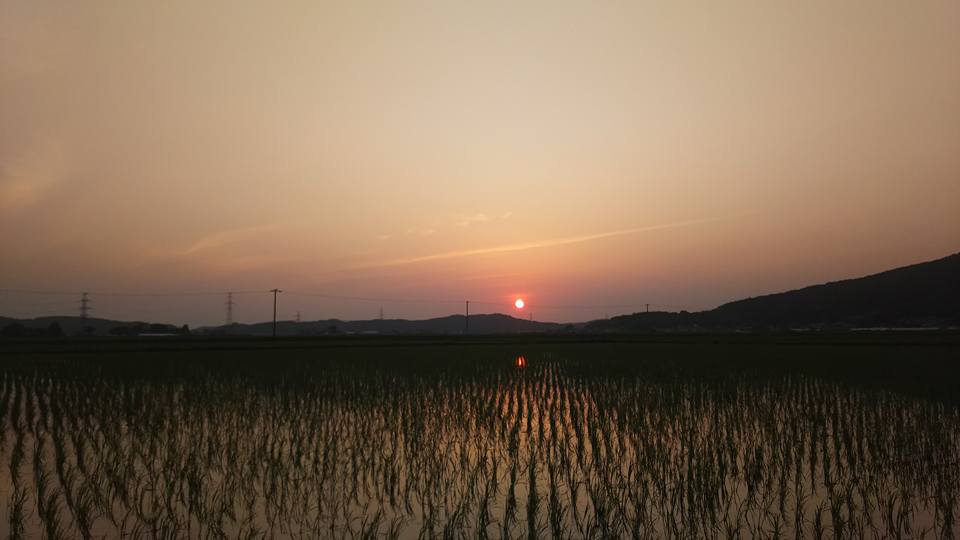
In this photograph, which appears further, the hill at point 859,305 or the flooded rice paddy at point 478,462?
the hill at point 859,305

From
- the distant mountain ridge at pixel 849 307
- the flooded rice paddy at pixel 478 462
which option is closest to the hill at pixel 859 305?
the distant mountain ridge at pixel 849 307

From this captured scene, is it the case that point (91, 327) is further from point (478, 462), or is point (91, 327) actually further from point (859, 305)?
point (859, 305)

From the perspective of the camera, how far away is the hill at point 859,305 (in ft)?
357

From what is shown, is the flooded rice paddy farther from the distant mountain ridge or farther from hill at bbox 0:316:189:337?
the distant mountain ridge

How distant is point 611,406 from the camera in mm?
11234

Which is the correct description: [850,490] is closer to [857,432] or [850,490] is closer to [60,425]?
[857,432]

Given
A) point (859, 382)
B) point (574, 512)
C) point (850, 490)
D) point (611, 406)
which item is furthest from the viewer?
point (859, 382)

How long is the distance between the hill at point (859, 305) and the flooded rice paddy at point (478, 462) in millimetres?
113846

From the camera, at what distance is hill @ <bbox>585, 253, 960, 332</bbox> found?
10888cm

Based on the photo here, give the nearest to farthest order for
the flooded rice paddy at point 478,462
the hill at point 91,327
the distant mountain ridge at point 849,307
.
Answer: the flooded rice paddy at point 478,462 → the hill at point 91,327 → the distant mountain ridge at point 849,307

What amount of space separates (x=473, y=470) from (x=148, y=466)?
3.63 m

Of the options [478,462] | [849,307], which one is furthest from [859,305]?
[478,462]

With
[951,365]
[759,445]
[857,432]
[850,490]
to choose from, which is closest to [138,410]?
[759,445]

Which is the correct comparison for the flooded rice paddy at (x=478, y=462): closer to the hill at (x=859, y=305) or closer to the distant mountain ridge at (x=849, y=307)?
the distant mountain ridge at (x=849, y=307)
